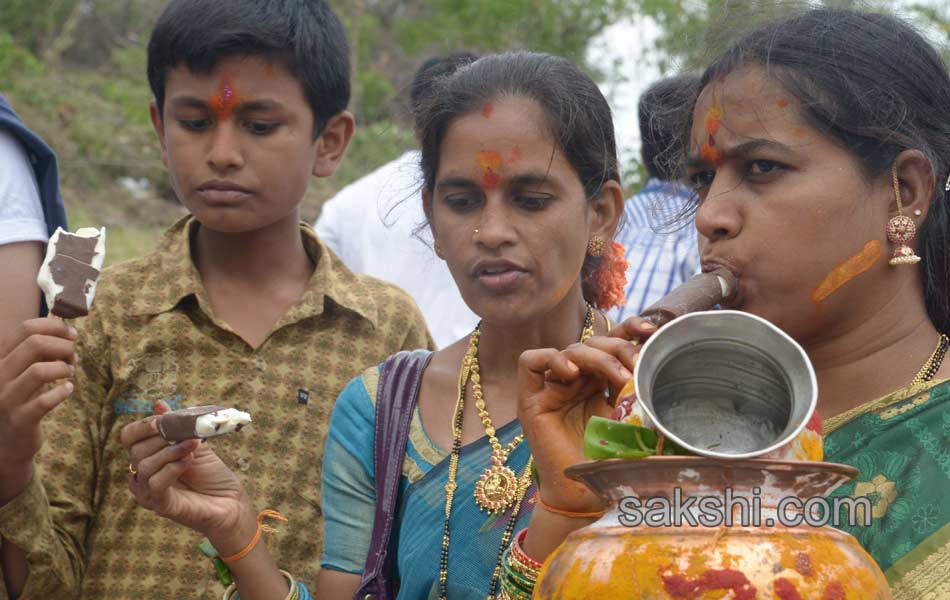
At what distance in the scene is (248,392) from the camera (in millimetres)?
3576

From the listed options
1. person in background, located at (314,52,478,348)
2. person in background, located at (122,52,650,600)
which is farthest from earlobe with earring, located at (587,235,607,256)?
person in background, located at (314,52,478,348)

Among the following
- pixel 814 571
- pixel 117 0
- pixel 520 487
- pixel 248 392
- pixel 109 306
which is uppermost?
pixel 117 0

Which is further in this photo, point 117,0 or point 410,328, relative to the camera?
point 117,0

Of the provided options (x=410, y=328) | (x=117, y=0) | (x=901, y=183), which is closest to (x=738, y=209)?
(x=901, y=183)

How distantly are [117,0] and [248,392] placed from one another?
11.2m

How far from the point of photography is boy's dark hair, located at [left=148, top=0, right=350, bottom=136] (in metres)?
3.71

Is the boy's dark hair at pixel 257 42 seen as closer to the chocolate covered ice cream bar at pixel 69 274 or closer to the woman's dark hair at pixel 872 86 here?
the chocolate covered ice cream bar at pixel 69 274

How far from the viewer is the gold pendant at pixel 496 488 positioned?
281cm

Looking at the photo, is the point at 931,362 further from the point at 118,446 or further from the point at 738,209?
the point at 118,446

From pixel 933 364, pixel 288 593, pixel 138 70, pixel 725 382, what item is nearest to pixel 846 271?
pixel 933 364

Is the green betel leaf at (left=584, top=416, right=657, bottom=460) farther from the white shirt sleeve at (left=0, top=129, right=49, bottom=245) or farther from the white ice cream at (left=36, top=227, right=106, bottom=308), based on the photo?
the white shirt sleeve at (left=0, top=129, right=49, bottom=245)

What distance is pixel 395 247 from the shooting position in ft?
17.6

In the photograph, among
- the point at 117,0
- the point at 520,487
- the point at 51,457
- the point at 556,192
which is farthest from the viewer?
the point at 117,0

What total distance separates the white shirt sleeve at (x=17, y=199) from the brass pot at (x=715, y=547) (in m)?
2.07
